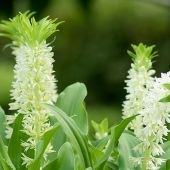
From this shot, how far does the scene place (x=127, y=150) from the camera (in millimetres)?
1998

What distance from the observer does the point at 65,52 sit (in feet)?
30.5

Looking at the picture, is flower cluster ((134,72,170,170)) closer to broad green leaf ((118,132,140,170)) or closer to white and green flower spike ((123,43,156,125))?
broad green leaf ((118,132,140,170))

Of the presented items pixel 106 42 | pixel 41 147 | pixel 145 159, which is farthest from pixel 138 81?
pixel 106 42

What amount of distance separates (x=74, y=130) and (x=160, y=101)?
0.24 m

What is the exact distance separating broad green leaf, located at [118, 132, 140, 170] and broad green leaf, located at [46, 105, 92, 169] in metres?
0.14

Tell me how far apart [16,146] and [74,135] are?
0.91 ft

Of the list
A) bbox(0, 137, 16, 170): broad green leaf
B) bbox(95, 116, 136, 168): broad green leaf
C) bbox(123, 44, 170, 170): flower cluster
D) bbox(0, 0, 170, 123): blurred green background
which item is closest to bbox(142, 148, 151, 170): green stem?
bbox(123, 44, 170, 170): flower cluster

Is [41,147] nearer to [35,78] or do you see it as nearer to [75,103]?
[35,78]

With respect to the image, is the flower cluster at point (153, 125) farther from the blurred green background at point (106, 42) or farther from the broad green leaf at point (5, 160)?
the blurred green background at point (106, 42)

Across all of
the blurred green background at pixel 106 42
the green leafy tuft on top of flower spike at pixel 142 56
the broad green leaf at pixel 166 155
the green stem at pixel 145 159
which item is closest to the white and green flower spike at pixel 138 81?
the green leafy tuft on top of flower spike at pixel 142 56

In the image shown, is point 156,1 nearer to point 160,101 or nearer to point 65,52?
point 65,52

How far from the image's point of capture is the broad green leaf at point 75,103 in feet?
6.91

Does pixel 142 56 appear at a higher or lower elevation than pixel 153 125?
higher

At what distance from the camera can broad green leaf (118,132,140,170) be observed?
1.95 metres
